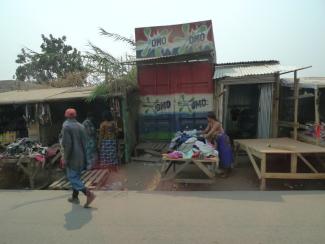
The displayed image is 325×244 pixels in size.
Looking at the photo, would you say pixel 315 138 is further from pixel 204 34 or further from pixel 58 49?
pixel 58 49

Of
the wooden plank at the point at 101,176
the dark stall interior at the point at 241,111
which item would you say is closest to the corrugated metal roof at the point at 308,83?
the dark stall interior at the point at 241,111

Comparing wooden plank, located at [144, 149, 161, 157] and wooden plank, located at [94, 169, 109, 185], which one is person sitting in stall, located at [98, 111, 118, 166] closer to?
wooden plank, located at [94, 169, 109, 185]

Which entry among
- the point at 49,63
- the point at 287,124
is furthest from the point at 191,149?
the point at 49,63

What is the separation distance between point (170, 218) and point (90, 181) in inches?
117

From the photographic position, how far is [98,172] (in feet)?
25.6

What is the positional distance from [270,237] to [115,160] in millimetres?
5500

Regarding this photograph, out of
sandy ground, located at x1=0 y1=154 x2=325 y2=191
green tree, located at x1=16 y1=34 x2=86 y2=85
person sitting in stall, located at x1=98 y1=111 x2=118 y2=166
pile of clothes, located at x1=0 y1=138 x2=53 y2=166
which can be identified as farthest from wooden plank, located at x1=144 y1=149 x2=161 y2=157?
green tree, located at x1=16 y1=34 x2=86 y2=85

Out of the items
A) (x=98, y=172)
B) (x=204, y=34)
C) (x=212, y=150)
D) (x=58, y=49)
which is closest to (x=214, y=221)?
(x=212, y=150)

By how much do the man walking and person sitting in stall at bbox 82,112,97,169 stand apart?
2.85 metres

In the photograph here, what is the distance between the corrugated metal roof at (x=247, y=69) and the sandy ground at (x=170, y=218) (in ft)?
12.2

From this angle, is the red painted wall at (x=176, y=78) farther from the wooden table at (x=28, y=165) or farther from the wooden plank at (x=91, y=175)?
the wooden table at (x=28, y=165)

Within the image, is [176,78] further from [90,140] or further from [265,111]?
[90,140]

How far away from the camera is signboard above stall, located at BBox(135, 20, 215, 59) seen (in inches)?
362

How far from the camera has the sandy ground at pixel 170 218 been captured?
4102mm
